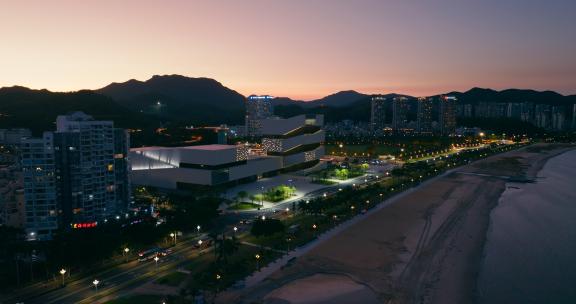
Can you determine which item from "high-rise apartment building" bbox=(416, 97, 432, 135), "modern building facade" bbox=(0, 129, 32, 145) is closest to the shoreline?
"high-rise apartment building" bbox=(416, 97, 432, 135)

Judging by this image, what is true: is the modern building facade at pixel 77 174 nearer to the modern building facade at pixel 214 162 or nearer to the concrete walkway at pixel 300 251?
the modern building facade at pixel 214 162

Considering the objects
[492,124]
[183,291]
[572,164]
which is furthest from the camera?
[492,124]

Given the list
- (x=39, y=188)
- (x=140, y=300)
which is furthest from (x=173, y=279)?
(x=39, y=188)

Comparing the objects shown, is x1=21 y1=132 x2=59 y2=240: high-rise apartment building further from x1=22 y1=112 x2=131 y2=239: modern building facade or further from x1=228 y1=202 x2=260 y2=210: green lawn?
x1=228 y1=202 x2=260 y2=210: green lawn

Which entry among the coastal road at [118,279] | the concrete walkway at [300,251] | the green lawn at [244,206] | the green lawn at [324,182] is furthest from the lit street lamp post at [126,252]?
the green lawn at [324,182]

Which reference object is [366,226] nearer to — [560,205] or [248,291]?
[248,291]

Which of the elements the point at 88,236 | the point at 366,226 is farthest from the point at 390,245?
the point at 88,236

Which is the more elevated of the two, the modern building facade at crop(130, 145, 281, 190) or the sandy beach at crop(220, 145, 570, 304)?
the modern building facade at crop(130, 145, 281, 190)
